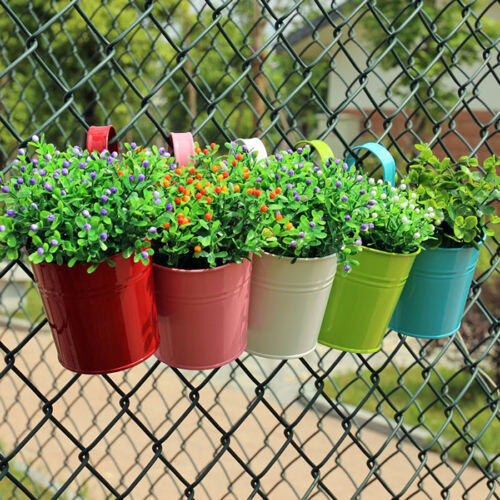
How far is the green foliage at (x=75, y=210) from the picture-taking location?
0.77 metres

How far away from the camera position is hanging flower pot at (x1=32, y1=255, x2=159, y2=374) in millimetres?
827

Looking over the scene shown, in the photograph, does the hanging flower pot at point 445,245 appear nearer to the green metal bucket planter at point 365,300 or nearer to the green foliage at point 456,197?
the green foliage at point 456,197

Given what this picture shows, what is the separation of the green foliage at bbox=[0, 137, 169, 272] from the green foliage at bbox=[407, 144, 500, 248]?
0.64 m

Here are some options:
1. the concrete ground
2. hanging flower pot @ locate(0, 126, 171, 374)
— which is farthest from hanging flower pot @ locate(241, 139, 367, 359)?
the concrete ground

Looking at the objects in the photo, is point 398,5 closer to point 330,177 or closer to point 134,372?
point 134,372

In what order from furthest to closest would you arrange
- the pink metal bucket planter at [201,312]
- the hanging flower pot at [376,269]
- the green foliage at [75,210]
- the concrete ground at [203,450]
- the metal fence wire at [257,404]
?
the concrete ground at [203,450] < the metal fence wire at [257,404] < the hanging flower pot at [376,269] < the pink metal bucket planter at [201,312] < the green foliage at [75,210]

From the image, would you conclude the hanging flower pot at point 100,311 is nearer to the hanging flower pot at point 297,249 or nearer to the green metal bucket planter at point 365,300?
the hanging flower pot at point 297,249

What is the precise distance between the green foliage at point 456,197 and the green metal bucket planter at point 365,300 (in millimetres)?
149

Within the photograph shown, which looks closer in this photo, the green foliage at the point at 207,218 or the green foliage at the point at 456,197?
the green foliage at the point at 207,218

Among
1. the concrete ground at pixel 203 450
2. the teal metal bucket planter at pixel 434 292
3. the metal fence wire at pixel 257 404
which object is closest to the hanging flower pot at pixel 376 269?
the teal metal bucket planter at pixel 434 292

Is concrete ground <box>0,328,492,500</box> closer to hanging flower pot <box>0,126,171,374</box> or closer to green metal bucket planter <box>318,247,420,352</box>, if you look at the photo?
green metal bucket planter <box>318,247,420,352</box>

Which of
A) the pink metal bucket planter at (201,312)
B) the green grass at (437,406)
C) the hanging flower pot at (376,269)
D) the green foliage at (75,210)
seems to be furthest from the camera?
the green grass at (437,406)

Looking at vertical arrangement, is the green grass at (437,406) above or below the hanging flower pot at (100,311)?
below

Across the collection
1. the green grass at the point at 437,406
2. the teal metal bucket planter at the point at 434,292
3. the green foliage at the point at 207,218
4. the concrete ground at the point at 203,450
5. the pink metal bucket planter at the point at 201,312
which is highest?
the green foliage at the point at 207,218
